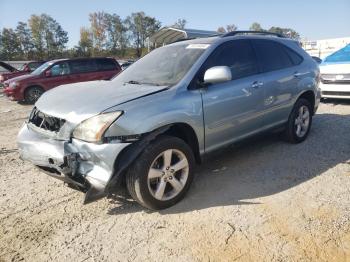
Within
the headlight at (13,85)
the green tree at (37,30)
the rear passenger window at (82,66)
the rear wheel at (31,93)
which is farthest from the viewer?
the green tree at (37,30)

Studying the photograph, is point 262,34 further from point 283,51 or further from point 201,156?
point 201,156

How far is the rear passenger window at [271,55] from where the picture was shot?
4.72 m

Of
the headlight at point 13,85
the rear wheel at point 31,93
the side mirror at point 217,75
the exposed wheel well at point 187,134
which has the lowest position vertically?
the rear wheel at point 31,93

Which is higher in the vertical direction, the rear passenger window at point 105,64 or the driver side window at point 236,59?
the driver side window at point 236,59

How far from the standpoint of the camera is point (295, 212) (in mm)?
3348

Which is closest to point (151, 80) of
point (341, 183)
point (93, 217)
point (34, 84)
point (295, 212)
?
point (93, 217)

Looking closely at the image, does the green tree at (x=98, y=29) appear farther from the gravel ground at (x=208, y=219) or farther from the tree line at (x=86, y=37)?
the gravel ground at (x=208, y=219)

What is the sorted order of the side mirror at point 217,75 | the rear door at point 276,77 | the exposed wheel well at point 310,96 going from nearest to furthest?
1. the side mirror at point 217,75
2. the rear door at point 276,77
3. the exposed wheel well at point 310,96

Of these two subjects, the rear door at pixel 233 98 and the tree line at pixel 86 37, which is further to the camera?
the tree line at pixel 86 37

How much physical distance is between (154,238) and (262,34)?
361cm

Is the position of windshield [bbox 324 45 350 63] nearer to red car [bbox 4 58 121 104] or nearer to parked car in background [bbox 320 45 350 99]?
parked car in background [bbox 320 45 350 99]

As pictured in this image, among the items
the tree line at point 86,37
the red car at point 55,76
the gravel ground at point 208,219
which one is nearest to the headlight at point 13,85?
the red car at point 55,76

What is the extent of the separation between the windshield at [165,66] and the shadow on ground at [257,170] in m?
1.10

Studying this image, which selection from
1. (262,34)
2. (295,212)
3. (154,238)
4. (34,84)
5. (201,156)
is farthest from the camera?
(34,84)
